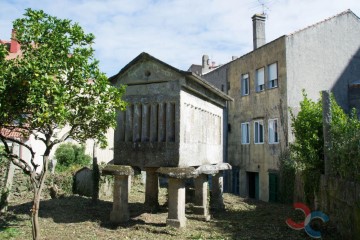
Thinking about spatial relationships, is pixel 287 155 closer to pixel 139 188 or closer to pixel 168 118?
pixel 139 188

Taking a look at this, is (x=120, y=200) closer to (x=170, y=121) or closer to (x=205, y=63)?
(x=170, y=121)

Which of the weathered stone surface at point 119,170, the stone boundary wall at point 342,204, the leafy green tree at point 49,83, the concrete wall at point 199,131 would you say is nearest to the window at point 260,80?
the concrete wall at point 199,131

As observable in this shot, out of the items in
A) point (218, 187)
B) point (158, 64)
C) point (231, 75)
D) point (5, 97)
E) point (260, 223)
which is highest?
point (231, 75)

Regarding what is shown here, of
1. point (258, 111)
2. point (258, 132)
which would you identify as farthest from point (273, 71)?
point (258, 132)

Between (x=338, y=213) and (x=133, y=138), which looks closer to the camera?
(x=338, y=213)

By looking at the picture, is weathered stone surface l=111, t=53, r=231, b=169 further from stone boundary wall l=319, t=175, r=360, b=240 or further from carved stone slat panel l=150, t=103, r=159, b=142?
stone boundary wall l=319, t=175, r=360, b=240

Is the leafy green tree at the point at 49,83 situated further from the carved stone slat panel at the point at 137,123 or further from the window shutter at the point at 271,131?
the window shutter at the point at 271,131

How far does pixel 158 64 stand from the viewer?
10383mm

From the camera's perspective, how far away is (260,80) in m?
20.9

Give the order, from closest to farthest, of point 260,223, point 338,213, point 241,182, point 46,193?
1. point 338,213
2. point 260,223
3. point 46,193
4. point 241,182

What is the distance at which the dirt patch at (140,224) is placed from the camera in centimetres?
921

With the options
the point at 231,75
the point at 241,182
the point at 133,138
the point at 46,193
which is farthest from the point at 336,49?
the point at 46,193

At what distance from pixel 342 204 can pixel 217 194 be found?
224 inches

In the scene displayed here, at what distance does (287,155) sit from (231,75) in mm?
7597
